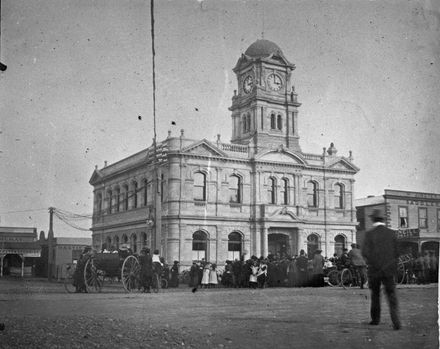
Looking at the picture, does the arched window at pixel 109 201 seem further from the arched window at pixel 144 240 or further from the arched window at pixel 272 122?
the arched window at pixel 272 122

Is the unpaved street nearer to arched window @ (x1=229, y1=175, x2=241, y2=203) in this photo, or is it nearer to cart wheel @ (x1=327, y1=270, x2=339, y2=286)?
cart wheel @ (x1=327, y1=270, x2=339, y2=286)

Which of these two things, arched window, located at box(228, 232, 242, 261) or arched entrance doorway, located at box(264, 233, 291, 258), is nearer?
arched window, located at box(228, 232, 242, 261)

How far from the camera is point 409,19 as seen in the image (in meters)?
8.19

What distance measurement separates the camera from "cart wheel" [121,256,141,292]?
37.1 feet

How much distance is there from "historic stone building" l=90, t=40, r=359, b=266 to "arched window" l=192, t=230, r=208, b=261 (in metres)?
0.04

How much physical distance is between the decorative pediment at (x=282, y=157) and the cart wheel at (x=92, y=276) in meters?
8.30

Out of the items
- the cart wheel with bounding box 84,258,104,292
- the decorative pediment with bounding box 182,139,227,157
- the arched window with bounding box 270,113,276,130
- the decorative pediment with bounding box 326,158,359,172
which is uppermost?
the arched window with bounding box 270,113,276,130

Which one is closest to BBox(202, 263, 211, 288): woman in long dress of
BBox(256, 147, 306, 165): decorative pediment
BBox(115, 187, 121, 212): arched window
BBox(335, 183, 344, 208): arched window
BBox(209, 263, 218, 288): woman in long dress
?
BBox(209, 263, 218, 288): woman in long dress

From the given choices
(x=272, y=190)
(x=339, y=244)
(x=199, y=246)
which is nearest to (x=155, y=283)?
(x=272, y=190)

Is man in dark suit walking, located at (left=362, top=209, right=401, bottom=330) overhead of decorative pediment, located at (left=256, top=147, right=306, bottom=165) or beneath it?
beneath

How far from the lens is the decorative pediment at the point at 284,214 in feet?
55.0

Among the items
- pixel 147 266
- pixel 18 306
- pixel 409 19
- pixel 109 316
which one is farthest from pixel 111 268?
pixel 409 19

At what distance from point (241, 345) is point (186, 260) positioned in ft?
41.4

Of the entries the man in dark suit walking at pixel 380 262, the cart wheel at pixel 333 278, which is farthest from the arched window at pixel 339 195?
the man in dark suit walking at pixel 380 262
